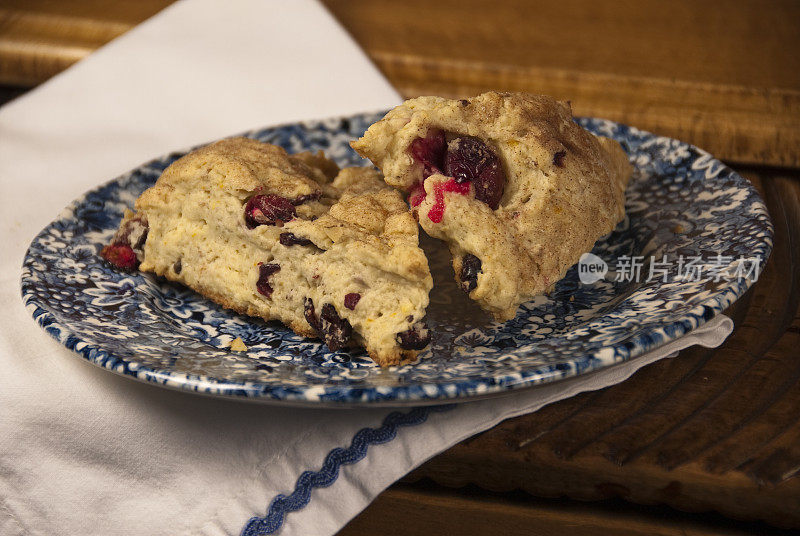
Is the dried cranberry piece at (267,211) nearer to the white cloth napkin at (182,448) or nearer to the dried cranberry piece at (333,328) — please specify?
the dried cranberry piece at (333,328)

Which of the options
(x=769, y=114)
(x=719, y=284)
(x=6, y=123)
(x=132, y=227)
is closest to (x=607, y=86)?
(x=769, y=114)

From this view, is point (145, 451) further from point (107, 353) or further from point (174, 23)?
point (174, 23)

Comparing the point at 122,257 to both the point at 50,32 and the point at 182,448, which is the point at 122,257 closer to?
the point at 182,448

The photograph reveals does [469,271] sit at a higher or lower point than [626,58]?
lower

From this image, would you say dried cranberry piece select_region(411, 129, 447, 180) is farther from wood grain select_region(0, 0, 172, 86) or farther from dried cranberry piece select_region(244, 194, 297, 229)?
wood grain select_region(0, 0, 172, 86)

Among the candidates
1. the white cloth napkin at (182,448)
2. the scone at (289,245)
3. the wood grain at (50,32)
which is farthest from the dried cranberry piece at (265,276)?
the wood grain at (50,32)

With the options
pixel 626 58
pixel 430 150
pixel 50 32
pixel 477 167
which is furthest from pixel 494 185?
Result: pixel 50 32
